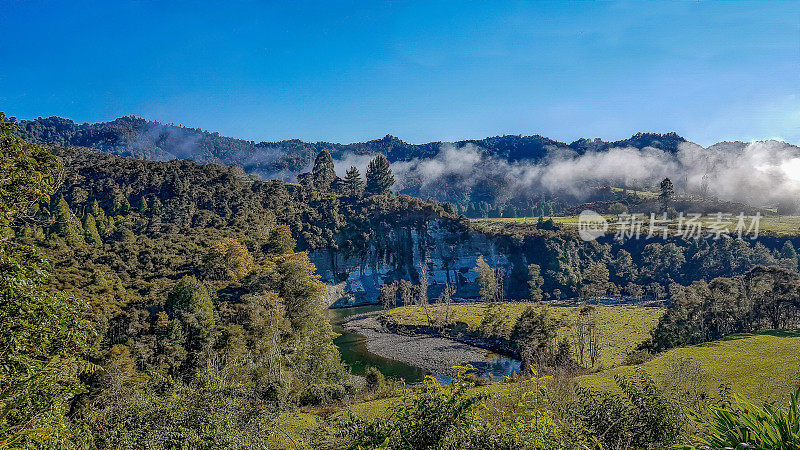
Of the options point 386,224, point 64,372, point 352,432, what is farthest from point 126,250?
point 386,224

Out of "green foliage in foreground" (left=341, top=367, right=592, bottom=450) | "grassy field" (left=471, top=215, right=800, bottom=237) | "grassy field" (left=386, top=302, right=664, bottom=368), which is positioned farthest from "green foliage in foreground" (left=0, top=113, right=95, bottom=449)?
"grassy field" (left=471, top=215, right=800, bottom=237)

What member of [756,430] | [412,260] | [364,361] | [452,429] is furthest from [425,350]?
[412,260]

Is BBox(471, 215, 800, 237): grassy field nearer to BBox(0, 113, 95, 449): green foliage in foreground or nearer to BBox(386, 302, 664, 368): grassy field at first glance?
BBox(386, 302, 664, 368): grassy field

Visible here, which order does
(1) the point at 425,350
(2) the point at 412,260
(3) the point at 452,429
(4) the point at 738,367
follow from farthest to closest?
(2) the point at 412,260 < (1) the point at 425,350 < (4) the point at 738,367 < (3) the point at 452,429

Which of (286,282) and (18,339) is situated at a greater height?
(18,339)

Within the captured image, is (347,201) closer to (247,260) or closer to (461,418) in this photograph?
(247,260)

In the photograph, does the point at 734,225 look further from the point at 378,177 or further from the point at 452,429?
the point at 452,429

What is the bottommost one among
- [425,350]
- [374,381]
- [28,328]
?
[425,350]
